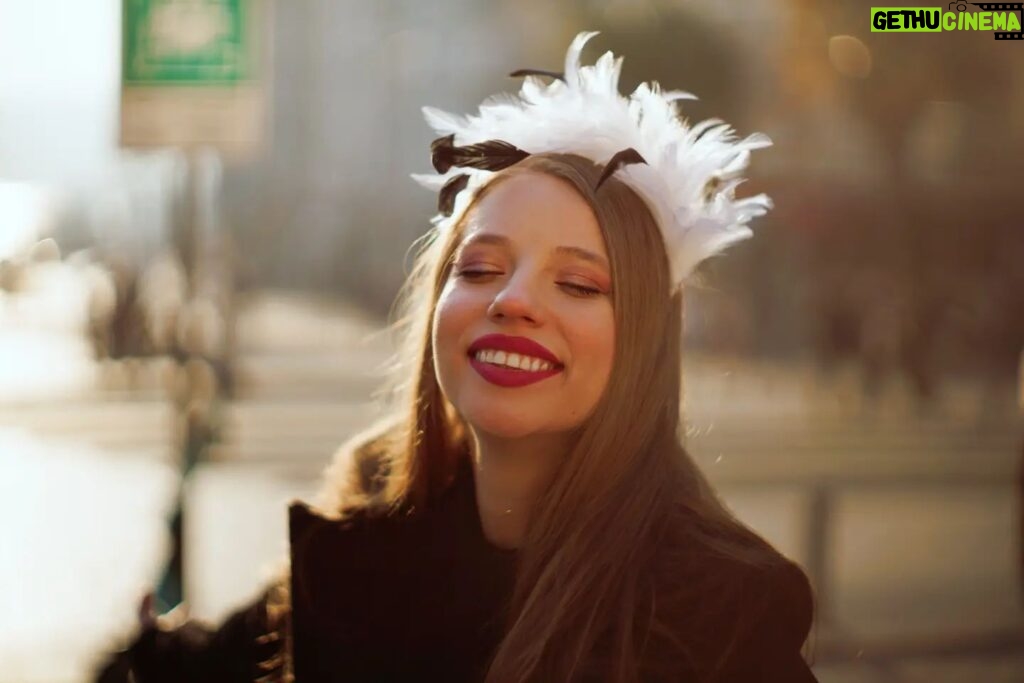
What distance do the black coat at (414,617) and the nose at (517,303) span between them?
0.38 m

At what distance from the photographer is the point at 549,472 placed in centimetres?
229

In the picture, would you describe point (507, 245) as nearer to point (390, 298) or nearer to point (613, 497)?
point (613, 497)

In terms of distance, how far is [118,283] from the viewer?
670 inches

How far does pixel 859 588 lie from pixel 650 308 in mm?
5903

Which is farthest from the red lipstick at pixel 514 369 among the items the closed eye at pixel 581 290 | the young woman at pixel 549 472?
the closed eye at pixel 581 290

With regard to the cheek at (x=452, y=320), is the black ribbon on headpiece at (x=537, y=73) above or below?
above

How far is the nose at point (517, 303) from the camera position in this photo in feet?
7.11

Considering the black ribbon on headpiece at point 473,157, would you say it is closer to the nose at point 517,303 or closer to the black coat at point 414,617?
the nose at point 517,303

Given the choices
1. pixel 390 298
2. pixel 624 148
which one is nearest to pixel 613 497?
pixel 624 148

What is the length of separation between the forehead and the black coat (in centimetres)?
47

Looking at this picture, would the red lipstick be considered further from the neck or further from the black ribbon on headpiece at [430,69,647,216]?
the black ribbon on headpiece at [430,69,647,216]

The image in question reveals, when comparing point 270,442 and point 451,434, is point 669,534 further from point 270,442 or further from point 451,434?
point 270,442

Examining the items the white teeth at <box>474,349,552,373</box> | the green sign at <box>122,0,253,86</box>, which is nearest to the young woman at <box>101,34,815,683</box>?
the white teeth at <box>474,349,552,373</box>

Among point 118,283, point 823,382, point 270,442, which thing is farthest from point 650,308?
point 823,382
